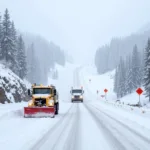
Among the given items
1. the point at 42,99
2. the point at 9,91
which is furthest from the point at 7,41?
the point at 42,99

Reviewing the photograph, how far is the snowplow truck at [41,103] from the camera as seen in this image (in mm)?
21048

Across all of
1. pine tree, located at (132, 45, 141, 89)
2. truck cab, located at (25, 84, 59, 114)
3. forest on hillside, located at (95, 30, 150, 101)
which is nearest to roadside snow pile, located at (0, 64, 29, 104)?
truck cab, located at (25, 84, 59, 114)

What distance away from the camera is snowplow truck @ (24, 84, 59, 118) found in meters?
21.0

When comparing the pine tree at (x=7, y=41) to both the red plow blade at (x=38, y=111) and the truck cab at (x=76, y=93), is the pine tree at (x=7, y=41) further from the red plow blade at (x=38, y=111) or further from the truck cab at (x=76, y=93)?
the red plow blade at (x=38, y=111)

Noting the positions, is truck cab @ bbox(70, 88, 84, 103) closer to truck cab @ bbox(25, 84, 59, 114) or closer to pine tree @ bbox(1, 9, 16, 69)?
pine tree @ bbox(1, 9, 16, 69)

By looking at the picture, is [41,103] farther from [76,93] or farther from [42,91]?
[76,93]

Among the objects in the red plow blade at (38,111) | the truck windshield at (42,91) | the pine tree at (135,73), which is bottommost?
the red plow blade at (38,111)

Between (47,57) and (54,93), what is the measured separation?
527 feet

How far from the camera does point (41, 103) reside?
22281 millimetres

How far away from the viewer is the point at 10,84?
134 feet

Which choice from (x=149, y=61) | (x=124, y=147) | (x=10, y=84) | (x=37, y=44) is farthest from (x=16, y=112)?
(x=37, y=44)

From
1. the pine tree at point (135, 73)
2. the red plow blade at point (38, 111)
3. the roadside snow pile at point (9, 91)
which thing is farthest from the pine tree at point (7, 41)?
the red plow blade at point (38, 111)

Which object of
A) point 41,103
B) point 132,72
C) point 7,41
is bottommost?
point 41,103

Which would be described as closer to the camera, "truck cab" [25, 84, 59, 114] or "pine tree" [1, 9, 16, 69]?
"truck cab" [25, 84, 59, 114]
